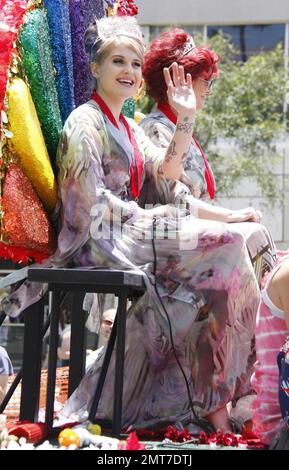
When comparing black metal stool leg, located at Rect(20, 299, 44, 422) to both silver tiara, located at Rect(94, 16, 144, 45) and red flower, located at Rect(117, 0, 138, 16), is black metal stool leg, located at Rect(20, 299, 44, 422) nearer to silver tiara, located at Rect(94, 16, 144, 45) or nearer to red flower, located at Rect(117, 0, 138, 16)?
silver tiara, located at Rect(94, 16, 144, 45)

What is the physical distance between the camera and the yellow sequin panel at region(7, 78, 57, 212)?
4055 mm

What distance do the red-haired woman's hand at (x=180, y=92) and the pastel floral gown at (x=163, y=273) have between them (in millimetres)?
243

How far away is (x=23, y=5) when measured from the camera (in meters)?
4.30

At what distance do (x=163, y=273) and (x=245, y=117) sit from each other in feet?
41.6

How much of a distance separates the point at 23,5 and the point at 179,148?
836 mm

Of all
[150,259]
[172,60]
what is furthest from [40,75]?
[150,259]

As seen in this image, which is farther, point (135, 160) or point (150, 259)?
point (135, 160)

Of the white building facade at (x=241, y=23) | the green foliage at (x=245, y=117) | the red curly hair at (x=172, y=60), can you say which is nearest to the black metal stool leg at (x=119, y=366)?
the red curly hair at (x=172, y=60)

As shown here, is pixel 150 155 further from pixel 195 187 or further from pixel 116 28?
pixel 116 28

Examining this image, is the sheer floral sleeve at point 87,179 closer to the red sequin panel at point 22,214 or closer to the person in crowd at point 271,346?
the red sequin panel at point 22,214

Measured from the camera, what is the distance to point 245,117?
54.4 ft

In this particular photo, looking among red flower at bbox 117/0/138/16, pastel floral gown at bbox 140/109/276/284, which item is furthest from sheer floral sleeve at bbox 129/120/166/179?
red flower at bbox 117/0/138/16
